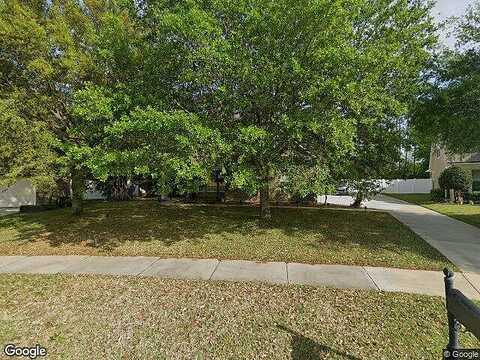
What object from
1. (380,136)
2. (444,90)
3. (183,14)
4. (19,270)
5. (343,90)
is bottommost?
(19,270)

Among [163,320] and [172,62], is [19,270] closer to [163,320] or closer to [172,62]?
[163,320]

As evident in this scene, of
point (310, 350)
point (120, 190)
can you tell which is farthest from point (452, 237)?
point (120, 190)

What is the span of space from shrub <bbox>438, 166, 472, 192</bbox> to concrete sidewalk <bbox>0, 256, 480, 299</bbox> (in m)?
18.8

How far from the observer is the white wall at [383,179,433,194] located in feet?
119

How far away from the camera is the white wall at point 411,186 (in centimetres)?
3641

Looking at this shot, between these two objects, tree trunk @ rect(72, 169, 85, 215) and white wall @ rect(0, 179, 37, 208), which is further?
white wall @ rect(0, 179, 37, 208)

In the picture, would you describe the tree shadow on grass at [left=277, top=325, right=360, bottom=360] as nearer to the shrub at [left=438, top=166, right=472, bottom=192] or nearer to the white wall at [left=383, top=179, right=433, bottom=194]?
the shrub at [left=438, top=166, right=472, bottom=192]

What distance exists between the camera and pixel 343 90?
24.6ft

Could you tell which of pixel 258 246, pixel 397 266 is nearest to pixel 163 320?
pixel 258 246

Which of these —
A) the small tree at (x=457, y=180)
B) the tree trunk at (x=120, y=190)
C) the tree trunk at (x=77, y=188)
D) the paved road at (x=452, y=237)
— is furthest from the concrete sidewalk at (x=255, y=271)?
the small tree at (x=457, y=180)

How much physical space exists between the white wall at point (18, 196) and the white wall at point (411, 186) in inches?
1303

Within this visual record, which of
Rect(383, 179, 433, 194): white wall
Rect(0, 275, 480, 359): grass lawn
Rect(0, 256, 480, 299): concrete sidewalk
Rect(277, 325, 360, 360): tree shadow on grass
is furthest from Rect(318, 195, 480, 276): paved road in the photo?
Rect(383, 179, 433, 194): white wall

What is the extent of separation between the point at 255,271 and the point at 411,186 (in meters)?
36.0

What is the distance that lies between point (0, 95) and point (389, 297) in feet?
41.0
